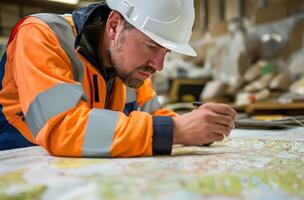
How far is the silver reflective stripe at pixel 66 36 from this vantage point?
1044 millimetres

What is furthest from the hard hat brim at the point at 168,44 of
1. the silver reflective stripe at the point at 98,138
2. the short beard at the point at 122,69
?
the silver reflective stripe at the point at 98,138

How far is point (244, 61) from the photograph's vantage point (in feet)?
11.0

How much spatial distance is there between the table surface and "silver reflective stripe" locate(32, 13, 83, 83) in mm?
308

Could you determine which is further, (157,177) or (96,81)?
(96,81)

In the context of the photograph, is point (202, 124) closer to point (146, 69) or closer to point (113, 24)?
point (146, 69)

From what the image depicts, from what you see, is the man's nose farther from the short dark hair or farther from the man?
the short dark hair

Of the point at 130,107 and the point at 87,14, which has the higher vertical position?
the point at 87,14

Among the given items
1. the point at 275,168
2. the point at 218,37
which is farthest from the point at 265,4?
the point at 275,168

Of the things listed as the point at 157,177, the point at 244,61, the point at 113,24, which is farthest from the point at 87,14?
the point at 244,61

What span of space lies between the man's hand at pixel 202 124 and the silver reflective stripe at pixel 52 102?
0.28m

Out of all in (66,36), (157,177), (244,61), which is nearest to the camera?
(157,177)

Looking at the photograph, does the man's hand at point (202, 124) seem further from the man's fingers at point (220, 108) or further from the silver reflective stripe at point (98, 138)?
the silver reflective stripe at point (98, 138)

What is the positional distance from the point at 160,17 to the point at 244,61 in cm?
248

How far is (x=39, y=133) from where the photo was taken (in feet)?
2.88
